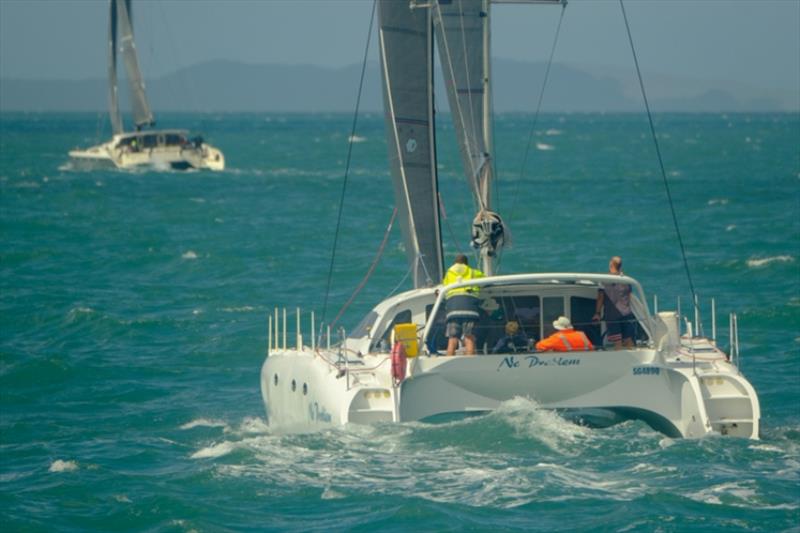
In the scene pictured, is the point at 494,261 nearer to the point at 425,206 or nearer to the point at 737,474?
the point at 425,206

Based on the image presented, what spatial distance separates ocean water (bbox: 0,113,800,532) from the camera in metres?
14.5

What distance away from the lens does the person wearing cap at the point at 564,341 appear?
52.1 feet

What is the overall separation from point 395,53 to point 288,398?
4.78 m

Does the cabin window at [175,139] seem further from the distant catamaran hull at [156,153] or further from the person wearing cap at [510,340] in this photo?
the person wearing cap at [510,340]

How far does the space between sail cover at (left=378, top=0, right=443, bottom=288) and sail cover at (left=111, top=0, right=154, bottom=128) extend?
2283 inches

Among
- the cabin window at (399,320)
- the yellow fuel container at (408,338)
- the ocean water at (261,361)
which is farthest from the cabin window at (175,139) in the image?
the yellow fuel container at (408,338)

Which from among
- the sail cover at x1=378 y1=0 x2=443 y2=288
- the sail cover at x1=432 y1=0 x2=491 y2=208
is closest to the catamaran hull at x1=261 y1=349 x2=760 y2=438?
the sail cover at x1=432 y1=0 x2=491 y2=208

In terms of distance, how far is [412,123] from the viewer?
20.2m

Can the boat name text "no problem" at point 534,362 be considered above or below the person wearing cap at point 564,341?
below

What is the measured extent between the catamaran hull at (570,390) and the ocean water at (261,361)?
0.19 metres

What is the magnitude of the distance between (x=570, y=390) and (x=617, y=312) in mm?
1249

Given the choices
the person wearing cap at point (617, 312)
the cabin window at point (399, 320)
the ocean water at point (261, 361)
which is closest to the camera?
the ocean water at point (261, 361)

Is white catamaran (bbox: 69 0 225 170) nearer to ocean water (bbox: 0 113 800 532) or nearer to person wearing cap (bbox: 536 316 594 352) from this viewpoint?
ocean water (bbox: 0 113 800 532)

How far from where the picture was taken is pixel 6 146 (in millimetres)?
113188
